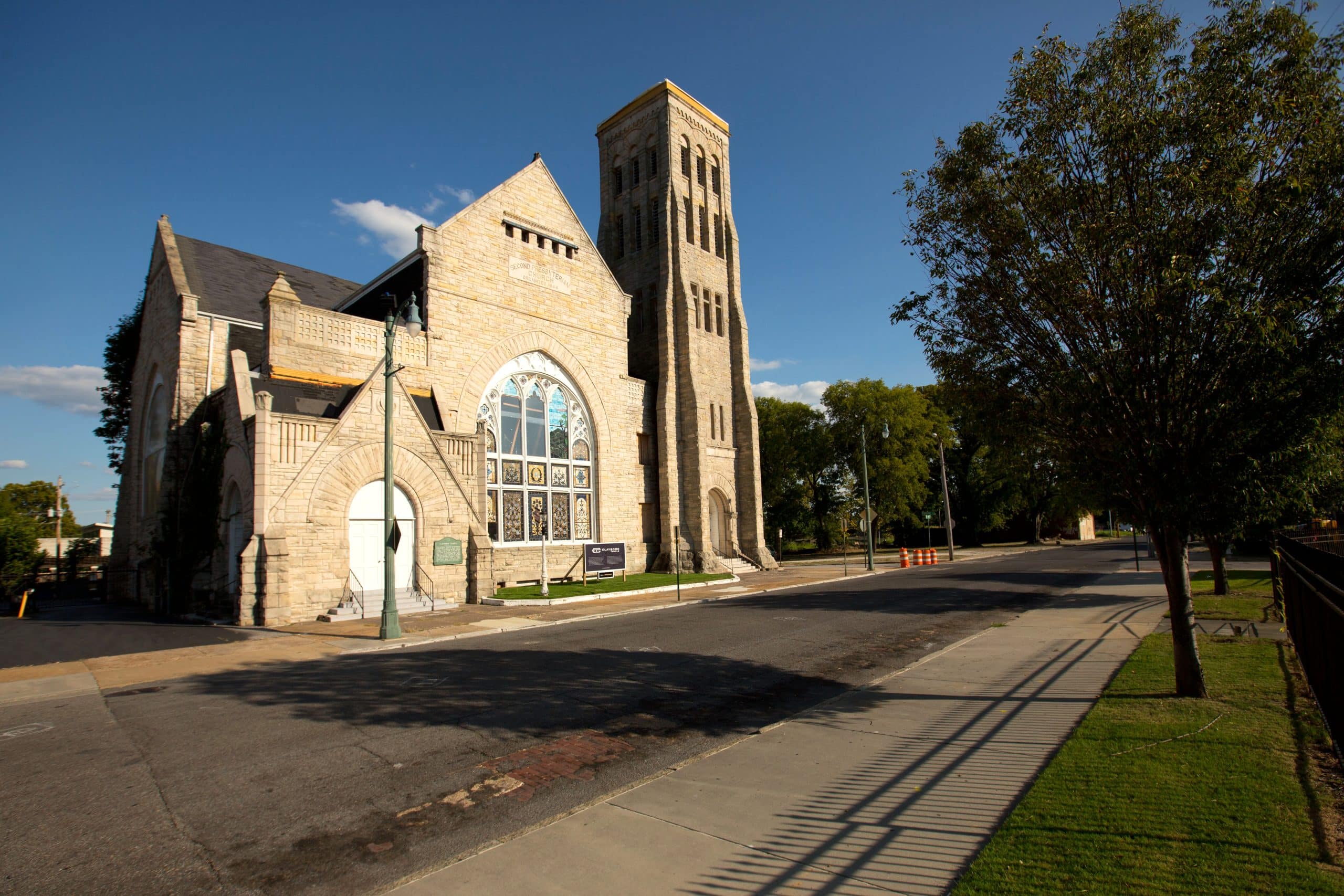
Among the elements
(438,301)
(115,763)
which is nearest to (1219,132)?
(115,763)

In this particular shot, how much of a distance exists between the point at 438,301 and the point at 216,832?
22847 millimetres

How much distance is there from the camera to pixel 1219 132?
6918 mm

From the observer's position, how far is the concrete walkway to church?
36.1 ft

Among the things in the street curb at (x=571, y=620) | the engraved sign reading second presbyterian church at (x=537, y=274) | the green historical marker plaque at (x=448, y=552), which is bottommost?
the street curb at (x=571, y=620)

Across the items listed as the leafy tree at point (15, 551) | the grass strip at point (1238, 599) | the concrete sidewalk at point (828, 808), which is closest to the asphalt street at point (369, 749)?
the concrete sidewalk at point (828, 808)

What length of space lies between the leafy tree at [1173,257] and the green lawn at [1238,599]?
750cm

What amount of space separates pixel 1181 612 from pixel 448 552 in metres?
18.6

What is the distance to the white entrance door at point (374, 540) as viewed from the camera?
19828mm

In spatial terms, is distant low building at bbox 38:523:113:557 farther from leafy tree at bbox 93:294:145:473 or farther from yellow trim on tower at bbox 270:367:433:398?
yellow trim on tower at bbox 270:367:433:398

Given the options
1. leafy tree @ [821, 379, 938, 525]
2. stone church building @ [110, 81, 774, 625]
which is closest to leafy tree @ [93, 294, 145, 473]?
stone church building @ [110, 81, 774, 625]

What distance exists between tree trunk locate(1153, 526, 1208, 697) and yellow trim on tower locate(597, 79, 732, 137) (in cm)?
3469

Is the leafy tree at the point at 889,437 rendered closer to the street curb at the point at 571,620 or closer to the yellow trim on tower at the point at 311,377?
the street curb at the point at 571,620

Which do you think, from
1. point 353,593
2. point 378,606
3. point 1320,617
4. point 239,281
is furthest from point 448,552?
point 1320,617

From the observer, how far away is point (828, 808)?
5180mm
